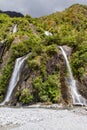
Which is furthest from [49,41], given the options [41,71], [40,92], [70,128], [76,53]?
[70,128]

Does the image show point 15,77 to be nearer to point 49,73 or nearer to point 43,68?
point 43,68

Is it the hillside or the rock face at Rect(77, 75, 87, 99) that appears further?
the rock face at Rect(77, 75, 87, 99)

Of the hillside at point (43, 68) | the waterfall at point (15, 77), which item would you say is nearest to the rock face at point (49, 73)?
the hillside at point (43, 68)

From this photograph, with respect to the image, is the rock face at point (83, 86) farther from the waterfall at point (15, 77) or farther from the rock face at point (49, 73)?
the waterfall at point (15, 77)

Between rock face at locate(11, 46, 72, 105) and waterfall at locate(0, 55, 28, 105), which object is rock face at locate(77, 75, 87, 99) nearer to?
rock face at locate(11, 46, 72, 105)

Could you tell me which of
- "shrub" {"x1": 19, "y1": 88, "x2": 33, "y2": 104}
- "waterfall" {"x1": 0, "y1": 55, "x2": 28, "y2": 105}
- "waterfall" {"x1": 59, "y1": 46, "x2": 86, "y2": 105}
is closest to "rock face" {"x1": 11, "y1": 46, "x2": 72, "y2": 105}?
"waterfall" {"x1": 59, "y1": 46, "x2": 86, "y2": 105}

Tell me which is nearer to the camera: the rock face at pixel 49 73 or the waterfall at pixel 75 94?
the waterfall at pixel 75 94

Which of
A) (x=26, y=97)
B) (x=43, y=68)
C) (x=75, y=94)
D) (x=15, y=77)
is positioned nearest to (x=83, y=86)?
(x=75, y=94)

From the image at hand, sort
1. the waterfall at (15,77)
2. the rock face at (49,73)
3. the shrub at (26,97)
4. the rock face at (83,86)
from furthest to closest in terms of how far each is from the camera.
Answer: the waterfall at (15,77) < the rock face at (83,86) < the rock face at (49,73) < the shrub at (26,97)

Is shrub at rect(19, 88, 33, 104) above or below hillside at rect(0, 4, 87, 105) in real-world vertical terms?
below

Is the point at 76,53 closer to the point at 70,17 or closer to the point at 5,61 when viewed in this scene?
the point at 5,61

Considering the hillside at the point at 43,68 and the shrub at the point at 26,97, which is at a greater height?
the hillside at the point at 43,68
